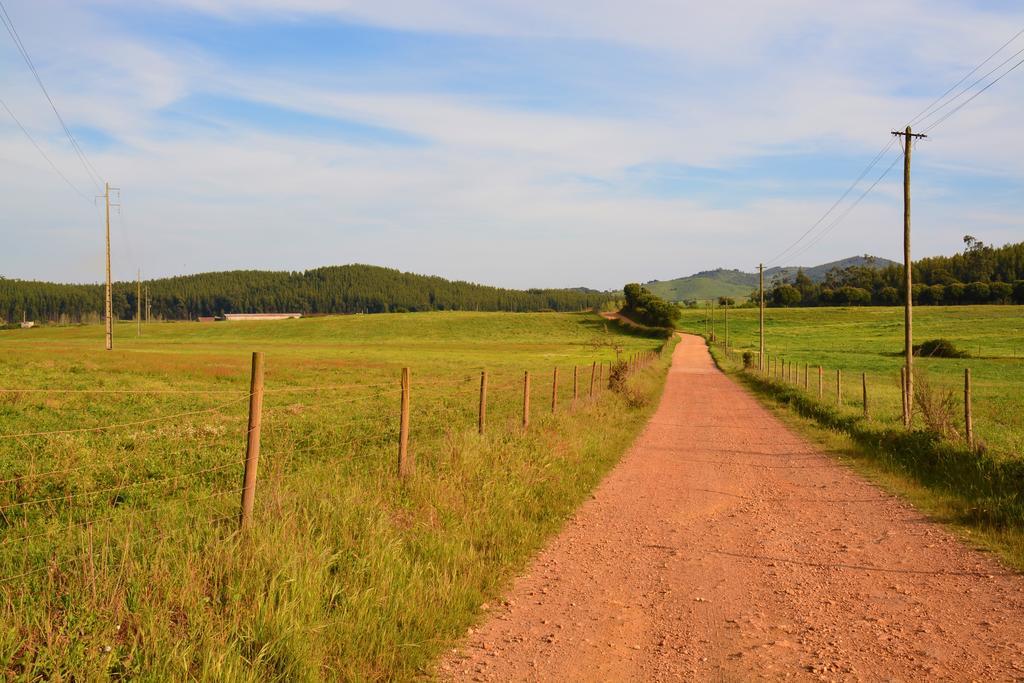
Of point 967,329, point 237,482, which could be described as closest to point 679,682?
point 237,482

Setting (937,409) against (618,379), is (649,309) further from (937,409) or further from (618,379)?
(937,409)

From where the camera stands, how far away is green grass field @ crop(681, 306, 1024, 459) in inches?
805

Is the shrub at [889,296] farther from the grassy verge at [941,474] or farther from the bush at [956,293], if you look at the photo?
the grassy verge at [941,474]

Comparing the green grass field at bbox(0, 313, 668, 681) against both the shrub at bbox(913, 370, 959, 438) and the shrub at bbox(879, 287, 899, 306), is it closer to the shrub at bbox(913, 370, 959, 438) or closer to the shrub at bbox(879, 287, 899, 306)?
the shrub at bbox(913, 370, 959, 438)

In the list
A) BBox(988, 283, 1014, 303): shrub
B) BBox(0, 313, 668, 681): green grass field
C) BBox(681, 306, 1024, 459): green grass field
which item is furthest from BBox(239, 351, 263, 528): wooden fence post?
BBox(988, 283, 1014, 303): shrub

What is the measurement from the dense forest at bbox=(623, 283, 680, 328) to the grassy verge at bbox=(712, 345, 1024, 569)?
9650 centimetres

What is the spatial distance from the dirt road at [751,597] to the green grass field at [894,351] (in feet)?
14.6

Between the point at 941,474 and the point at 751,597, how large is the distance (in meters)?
7.24

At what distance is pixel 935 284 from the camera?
534 ft

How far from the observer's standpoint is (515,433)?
12359 millimetres

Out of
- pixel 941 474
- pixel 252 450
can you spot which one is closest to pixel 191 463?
pixel 252 450

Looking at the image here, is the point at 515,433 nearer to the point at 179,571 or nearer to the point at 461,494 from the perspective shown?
the point at 461,494

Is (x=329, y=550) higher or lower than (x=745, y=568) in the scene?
higher

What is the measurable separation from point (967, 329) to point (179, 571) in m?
104
